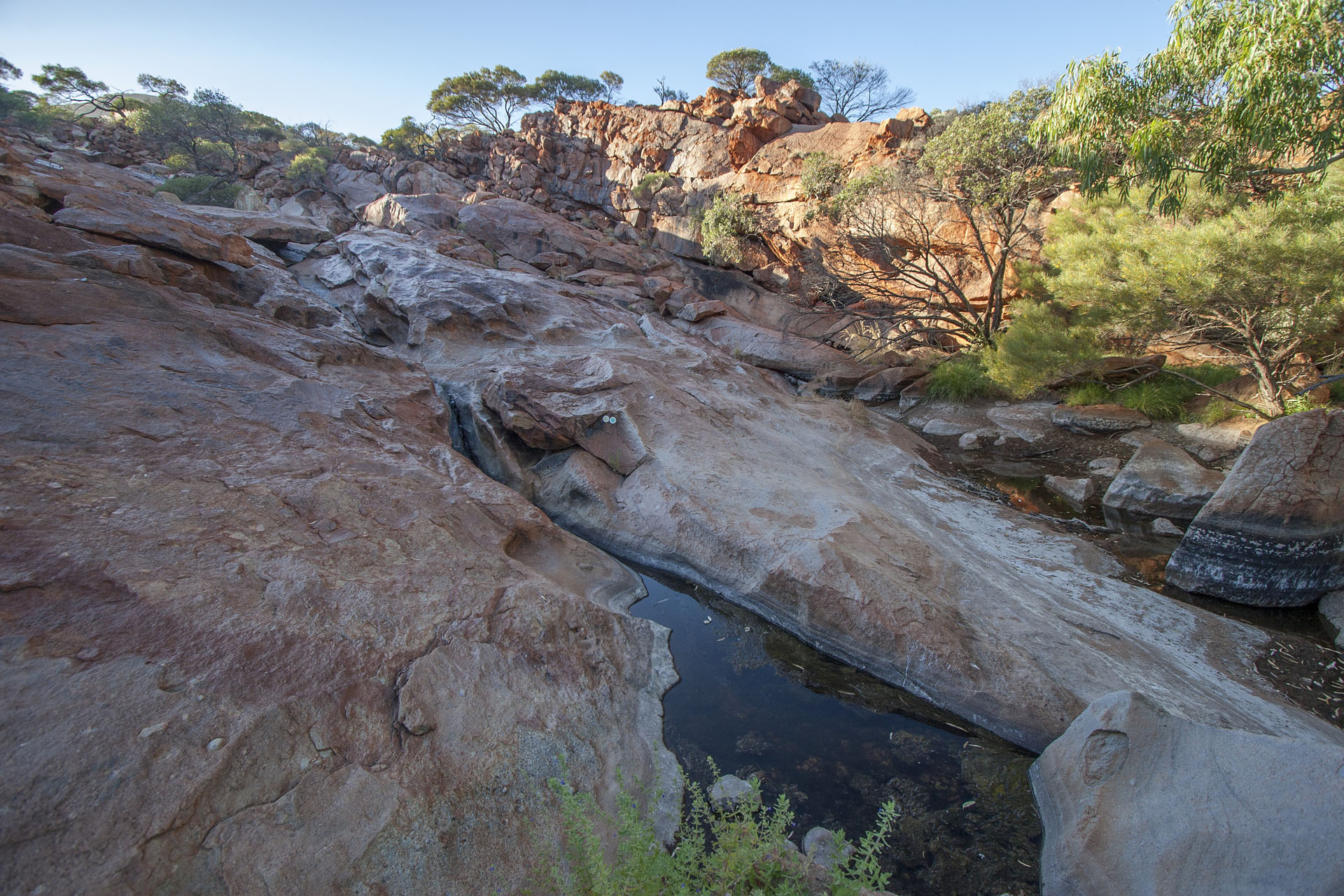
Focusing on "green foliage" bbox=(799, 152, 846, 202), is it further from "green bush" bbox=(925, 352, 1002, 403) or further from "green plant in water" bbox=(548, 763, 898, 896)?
"green plant in water" bbox=(548, 763, 898, 896)

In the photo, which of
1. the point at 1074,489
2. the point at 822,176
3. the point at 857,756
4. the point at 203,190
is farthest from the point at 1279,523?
the point at 203,190

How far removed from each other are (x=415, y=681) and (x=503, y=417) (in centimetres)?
441

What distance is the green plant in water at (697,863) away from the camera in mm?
2148

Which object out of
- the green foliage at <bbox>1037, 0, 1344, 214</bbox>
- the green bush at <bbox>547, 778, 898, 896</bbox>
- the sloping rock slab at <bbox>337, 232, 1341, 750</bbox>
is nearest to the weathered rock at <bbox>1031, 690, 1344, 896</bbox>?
the sloping rock slab at <bbox>337, 232, 1341, 750</bbox>

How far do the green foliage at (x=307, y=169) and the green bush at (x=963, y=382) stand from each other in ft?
84.1

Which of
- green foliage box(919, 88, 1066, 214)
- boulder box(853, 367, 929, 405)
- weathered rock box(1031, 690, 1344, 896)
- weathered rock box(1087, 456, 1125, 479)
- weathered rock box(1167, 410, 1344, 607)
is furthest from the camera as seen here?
boulder box(853, 367, 929, 405)

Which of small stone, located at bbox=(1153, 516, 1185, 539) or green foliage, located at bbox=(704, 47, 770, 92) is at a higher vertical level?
Answer: green foliage, located at bbox=(704, 47, 770, 92)

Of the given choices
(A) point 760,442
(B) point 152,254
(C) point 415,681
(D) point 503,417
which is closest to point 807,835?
(C) point 415,681

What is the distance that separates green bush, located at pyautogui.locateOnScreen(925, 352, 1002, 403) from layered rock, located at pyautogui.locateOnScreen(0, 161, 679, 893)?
1050cm

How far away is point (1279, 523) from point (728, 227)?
15.9 m

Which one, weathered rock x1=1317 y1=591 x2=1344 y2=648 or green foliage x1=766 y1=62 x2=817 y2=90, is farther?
green foliage x1=766 y1=62 x2=817 y2=90

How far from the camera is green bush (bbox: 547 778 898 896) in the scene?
7.05 ft

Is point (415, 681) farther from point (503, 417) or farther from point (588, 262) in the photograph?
point (588, 262)

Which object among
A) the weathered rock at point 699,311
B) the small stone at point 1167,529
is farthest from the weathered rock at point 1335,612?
the weathered rock at point 699,311
